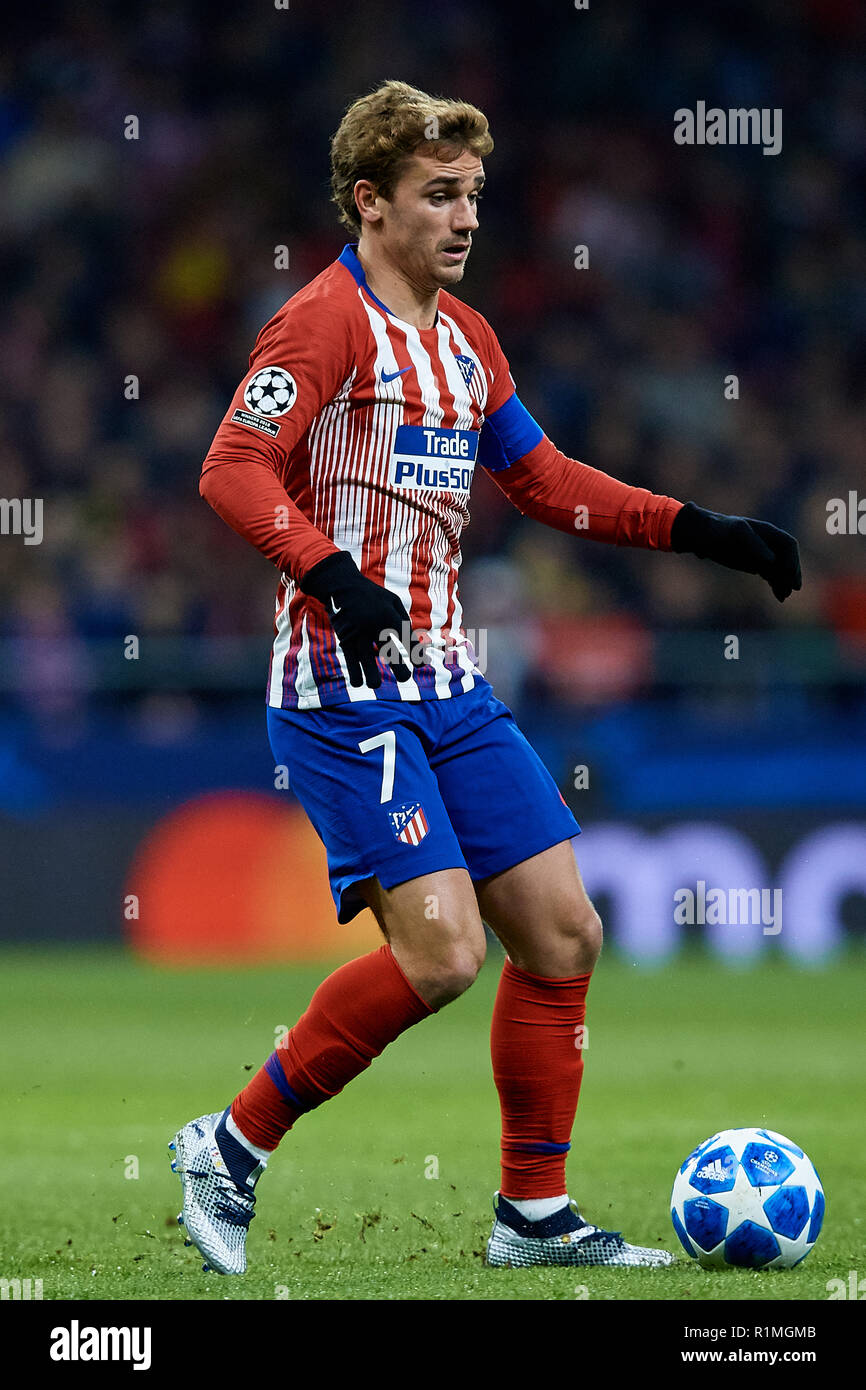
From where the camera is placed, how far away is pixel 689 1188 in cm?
386

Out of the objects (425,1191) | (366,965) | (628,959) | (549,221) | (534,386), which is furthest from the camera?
(549,221)

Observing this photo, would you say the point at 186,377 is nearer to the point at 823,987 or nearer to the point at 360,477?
the point at 823,987

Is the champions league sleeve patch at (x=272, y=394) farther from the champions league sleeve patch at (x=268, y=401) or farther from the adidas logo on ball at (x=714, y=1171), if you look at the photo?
the adidas logo on ball at (x=714, y=1171)

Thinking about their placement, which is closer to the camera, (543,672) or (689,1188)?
(689,1188)

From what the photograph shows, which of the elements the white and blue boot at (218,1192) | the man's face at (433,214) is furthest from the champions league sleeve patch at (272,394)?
the white and blue boot at (218,1192)

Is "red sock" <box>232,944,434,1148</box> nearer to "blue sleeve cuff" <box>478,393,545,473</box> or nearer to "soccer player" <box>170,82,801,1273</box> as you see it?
"soccer player" <box>170,82,801,1273</box>

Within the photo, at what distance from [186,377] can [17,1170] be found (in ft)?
27.8

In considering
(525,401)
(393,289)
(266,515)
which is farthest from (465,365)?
(525,401)

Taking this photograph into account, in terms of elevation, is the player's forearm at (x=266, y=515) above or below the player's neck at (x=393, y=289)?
below

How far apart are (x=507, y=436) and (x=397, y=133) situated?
70cm

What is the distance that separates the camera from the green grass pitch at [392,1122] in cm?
375

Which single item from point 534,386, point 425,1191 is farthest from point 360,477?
point 534,386

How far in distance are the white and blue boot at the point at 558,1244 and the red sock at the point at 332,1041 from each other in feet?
1.61

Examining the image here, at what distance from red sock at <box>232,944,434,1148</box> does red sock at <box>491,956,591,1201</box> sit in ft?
0.97
